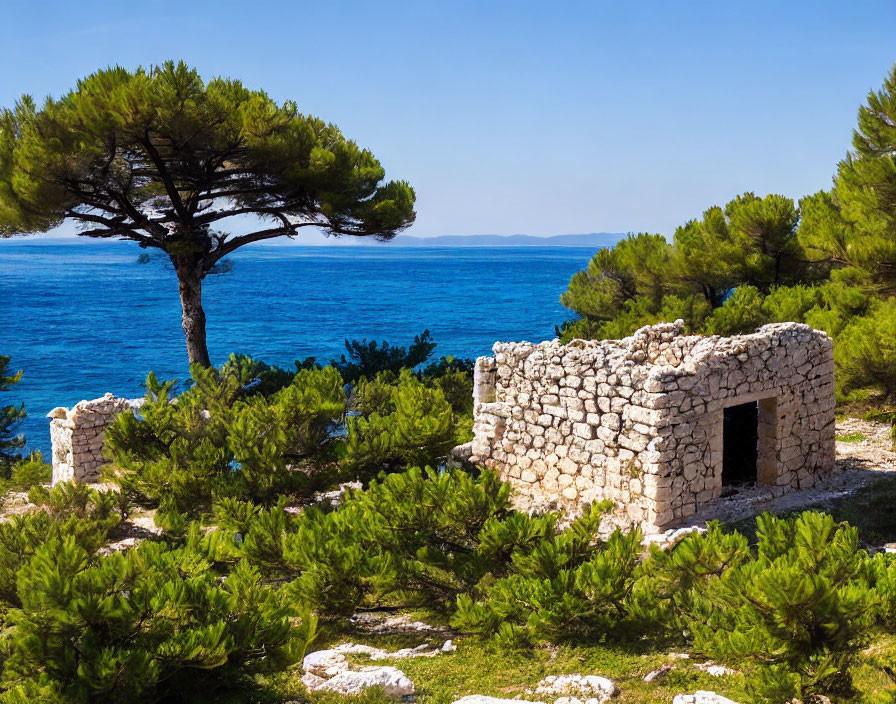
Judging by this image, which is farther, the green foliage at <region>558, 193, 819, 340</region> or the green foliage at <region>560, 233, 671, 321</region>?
the green foliage at <region>560, 233, 671, 321</region>

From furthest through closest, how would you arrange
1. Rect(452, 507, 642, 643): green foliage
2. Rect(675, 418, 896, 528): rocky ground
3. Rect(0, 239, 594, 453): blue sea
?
Rect(0, 239, 594, 453): blue sea, Rect(675, 418, 896, 528): rocky ground, Rect(452, 507, 642, 643): green foliage

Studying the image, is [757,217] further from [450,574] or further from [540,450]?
[450,574]

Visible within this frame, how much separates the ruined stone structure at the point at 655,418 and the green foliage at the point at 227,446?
84.9 inches

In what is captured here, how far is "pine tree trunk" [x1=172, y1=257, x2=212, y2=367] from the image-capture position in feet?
61.7

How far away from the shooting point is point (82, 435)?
14.3 m

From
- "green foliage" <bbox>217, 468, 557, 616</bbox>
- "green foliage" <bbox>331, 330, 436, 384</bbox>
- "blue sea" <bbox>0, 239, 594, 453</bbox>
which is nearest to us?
"green foliage" <bbox>217, 468, 557, 616</bbox>

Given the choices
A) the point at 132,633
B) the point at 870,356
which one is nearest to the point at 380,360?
the point at 870,356

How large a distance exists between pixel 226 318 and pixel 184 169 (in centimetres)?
5906

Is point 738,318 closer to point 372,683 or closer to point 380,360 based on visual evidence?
point 380,360

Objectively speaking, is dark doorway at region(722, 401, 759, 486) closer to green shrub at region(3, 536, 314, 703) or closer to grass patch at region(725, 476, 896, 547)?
grass patch at region(725, 476, 896, 547)

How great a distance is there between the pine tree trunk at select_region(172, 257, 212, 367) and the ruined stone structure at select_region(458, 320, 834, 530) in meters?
9.81

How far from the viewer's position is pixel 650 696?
5547mm

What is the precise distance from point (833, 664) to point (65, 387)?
138 feet

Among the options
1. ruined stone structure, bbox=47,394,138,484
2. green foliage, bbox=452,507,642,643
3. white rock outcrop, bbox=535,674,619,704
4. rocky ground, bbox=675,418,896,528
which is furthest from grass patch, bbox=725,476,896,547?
ruined stone structure, bbox=47,394,138,484
